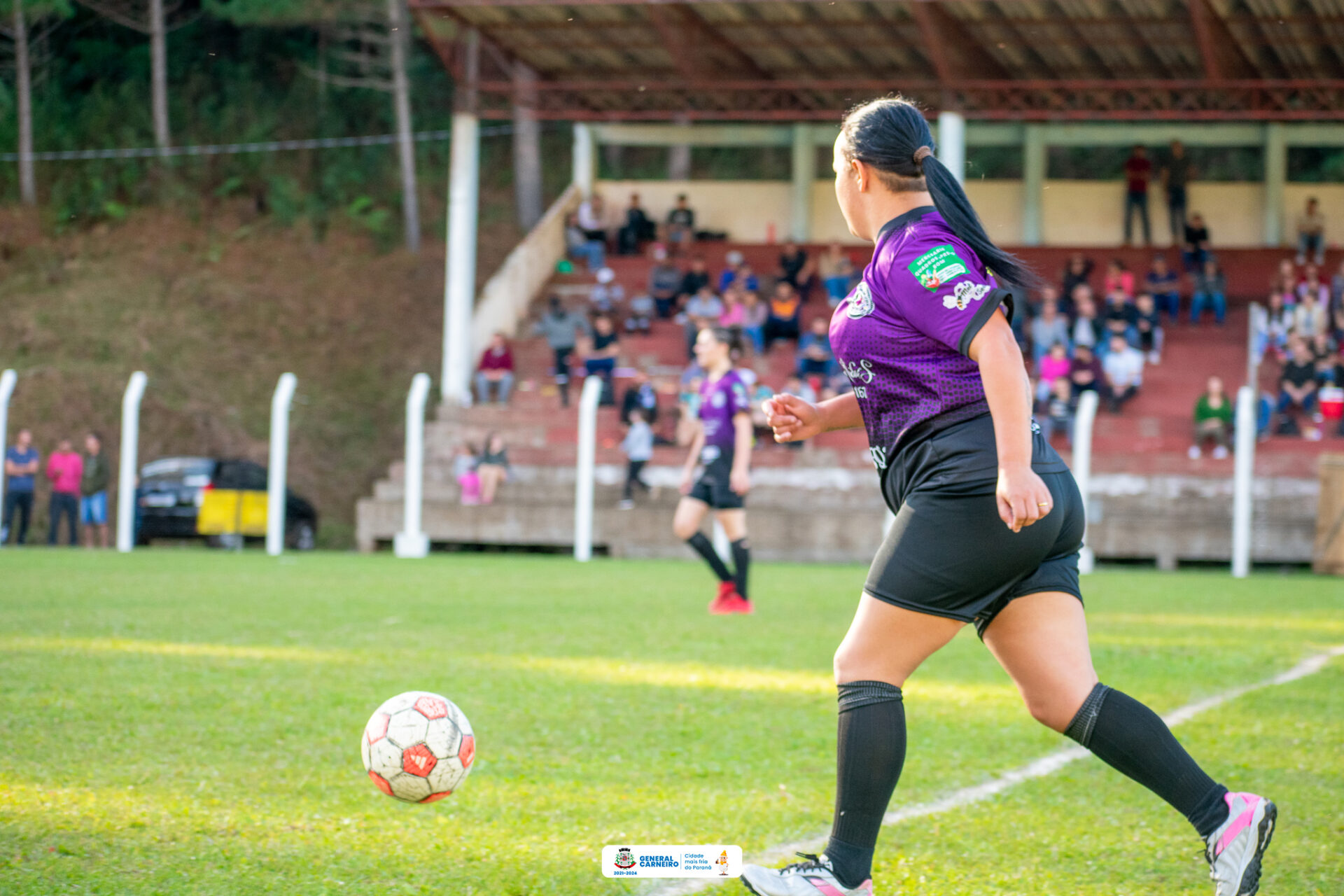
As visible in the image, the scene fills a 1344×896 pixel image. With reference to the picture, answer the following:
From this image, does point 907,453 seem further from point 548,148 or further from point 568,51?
point 548,148

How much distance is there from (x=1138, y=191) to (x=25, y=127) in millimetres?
27621

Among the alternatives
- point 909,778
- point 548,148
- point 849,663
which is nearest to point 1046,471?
point 849,663

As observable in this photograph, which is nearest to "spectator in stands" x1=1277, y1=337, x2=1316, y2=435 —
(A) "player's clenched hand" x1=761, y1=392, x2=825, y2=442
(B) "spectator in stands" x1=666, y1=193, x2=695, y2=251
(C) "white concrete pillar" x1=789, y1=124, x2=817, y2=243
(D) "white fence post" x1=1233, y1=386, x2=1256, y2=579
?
(D) "white fence post" x1=1233, y1=386, x2=1256, y2=579

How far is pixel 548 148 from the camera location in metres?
41.4

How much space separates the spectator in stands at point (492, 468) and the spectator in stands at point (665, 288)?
6685 millimetres

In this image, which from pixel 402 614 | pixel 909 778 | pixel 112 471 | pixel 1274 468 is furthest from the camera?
pixel 112 471

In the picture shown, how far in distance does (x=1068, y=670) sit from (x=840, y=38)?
79.7 ft

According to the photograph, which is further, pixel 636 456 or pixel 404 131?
pixel 404 131

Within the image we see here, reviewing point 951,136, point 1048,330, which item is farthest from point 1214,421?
point 951,136

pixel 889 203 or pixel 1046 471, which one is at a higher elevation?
pixel 889 203

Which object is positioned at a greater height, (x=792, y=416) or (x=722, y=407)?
(x=722, y=407)

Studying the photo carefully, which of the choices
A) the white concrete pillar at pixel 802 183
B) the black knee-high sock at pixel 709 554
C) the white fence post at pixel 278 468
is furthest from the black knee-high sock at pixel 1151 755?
the white concrete pillar at pixel 802 183

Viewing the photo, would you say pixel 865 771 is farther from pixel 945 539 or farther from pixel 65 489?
pixel 65 489

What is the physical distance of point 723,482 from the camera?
11.6 metres
